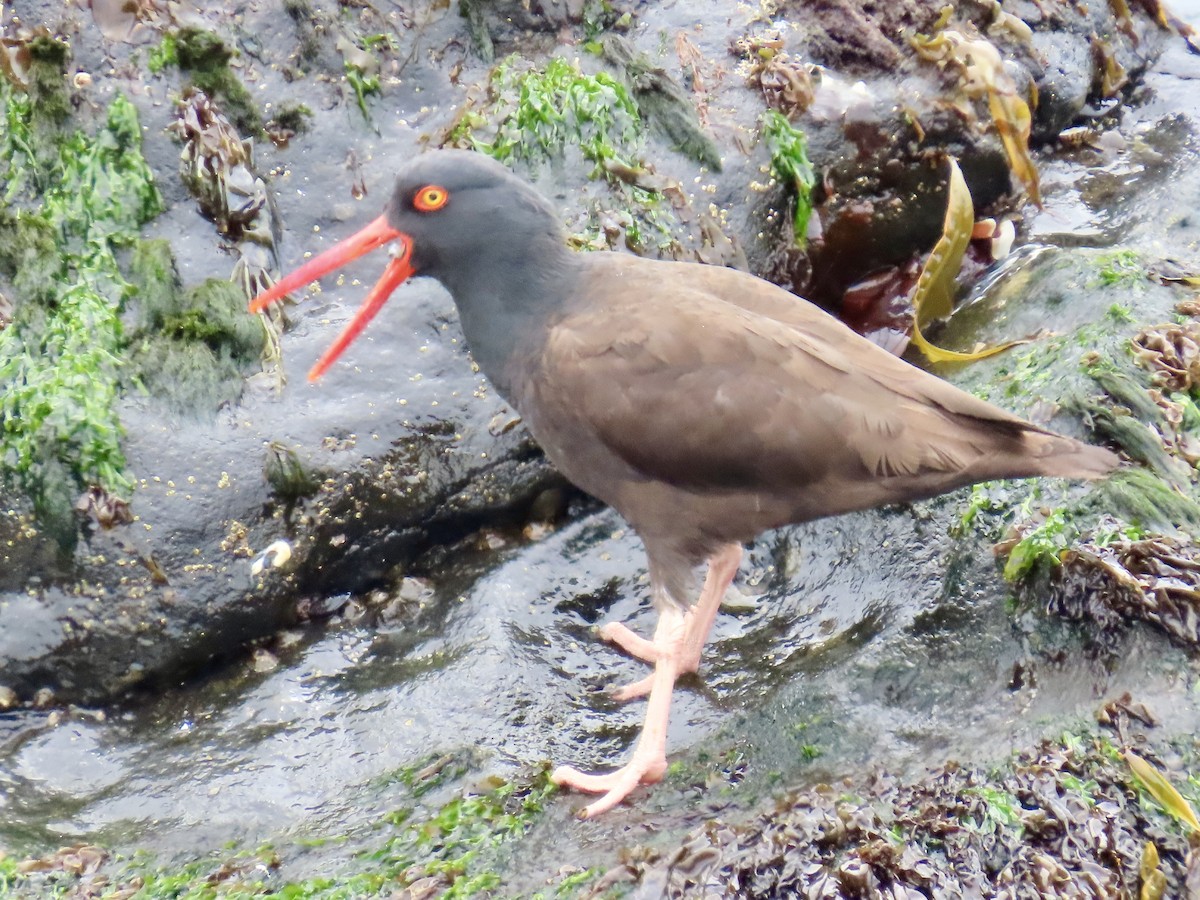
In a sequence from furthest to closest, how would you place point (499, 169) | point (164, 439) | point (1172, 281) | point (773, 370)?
point (1172, 281), point (164, 439), point (499, 169), point (773, 370)

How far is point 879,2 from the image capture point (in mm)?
5504

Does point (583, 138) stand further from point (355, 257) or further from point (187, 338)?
point (187, 338)

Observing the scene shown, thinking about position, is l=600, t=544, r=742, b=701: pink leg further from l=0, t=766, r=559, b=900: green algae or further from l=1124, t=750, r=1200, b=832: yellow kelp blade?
l=1124, t=750, r=1200, b=832: yellow kelp blade

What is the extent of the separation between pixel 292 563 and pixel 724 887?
2.02m

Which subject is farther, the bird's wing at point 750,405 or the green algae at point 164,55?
the green algae at point 164,55

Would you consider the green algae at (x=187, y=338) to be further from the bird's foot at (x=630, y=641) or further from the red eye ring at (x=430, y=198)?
the bird's foot at (x=630, y=641)

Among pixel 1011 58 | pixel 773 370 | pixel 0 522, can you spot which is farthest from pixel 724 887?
pixel 1011 58

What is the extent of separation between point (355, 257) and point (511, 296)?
53 cm

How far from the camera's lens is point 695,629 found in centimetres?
364

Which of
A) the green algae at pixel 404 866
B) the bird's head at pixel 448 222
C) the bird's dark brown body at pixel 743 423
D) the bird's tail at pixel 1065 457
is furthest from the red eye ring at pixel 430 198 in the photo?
the bird's tail at pixel 1065 457

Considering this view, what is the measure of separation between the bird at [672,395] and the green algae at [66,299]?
87 centimetres

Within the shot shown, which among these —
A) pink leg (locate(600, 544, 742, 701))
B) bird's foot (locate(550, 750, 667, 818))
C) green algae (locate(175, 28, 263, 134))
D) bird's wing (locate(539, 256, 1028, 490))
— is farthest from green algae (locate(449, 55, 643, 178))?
bird's foot (locate(550, 750, 667, 818))

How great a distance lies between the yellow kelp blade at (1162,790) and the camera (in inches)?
103

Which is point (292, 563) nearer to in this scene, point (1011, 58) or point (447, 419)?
point (447, 419)
